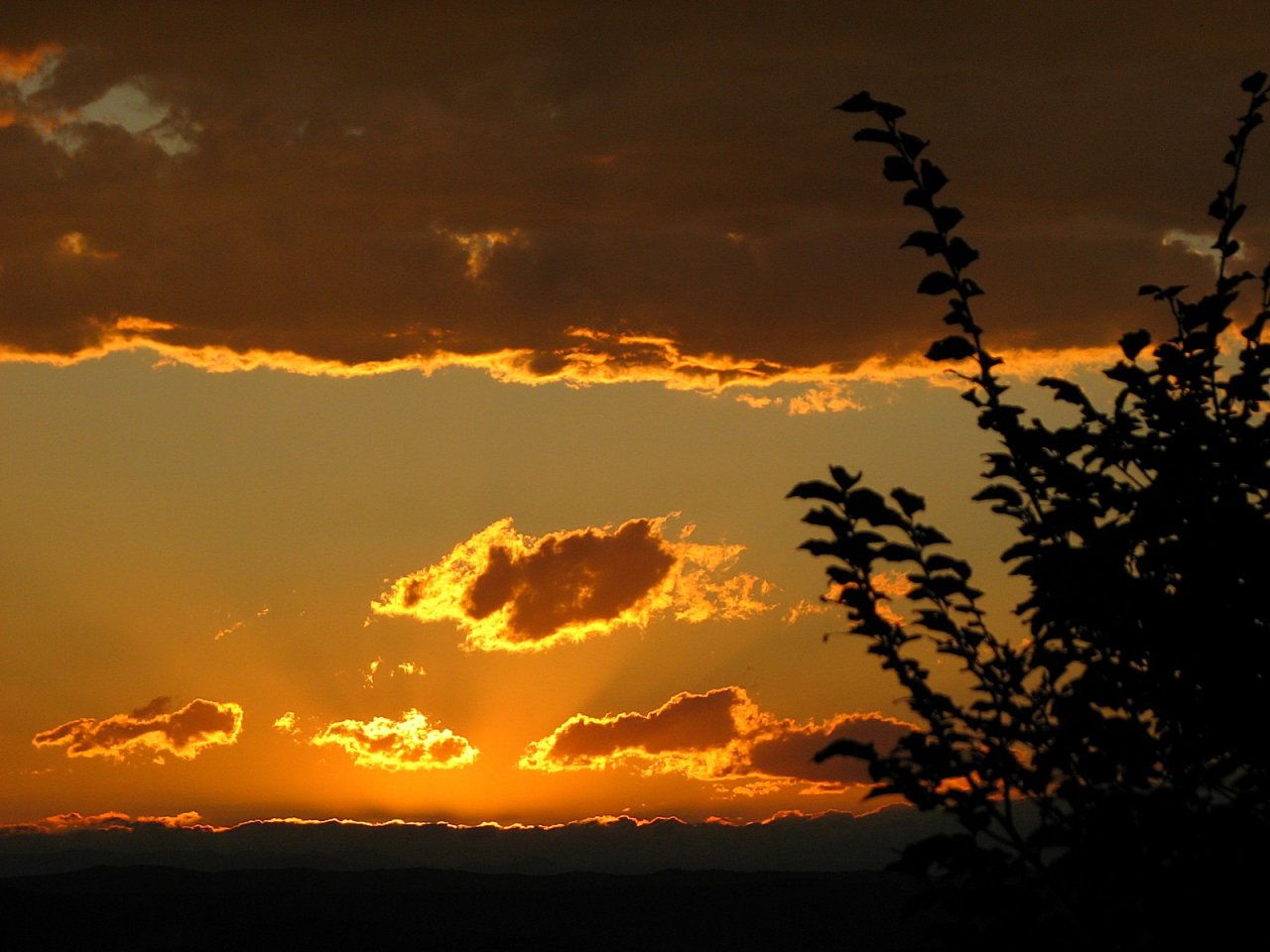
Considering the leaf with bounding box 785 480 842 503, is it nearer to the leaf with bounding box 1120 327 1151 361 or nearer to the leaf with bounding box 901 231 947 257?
the leaf with bounding box 901 231 947 257

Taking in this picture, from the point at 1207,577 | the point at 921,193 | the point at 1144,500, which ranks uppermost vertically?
the point at 921,193

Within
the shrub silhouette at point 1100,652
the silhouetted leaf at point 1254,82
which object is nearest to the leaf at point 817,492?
the shrub silhouette at point 1100,652

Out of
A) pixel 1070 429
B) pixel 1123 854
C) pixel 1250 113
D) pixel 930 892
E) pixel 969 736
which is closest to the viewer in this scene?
pixel 1123 854

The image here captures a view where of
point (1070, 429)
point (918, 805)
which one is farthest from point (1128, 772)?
point (1070, 429)

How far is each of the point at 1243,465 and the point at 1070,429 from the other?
5.19 ft

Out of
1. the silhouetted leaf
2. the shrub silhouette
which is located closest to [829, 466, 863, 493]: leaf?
the shrub silhouette

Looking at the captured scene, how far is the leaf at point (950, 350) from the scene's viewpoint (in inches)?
478

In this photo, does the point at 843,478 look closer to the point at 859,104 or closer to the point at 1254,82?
the point at 859,104

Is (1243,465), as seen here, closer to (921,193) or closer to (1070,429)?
(1070,429)

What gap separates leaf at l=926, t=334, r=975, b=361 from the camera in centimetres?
1213

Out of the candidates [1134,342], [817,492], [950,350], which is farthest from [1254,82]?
[817,492]

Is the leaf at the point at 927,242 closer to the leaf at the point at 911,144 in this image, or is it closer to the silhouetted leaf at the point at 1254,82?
the leaf at the point at 911,144

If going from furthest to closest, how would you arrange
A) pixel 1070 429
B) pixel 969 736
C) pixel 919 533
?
pixel 1070 429, pixel 919 533, pixel 969 736

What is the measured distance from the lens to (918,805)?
1027cm
